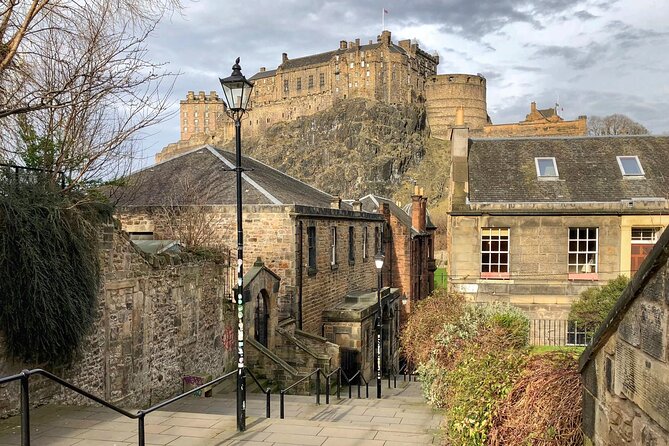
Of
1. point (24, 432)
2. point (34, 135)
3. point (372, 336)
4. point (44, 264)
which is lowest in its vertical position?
point (372, 336)

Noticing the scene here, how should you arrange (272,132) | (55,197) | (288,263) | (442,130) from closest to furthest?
(55,197) → (288,263) → (442,130) → (272,132)

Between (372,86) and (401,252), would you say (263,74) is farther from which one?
(401,252)

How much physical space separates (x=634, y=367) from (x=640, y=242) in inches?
616

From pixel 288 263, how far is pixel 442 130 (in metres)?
85.4

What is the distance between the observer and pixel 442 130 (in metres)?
98.5

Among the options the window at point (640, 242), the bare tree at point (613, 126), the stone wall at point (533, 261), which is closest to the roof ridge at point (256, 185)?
the stone wall at point (533, 261)

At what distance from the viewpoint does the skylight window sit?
19219mm

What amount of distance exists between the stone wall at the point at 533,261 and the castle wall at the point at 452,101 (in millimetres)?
82053

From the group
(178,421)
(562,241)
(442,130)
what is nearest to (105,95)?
(178,421)

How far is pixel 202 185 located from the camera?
19297mm

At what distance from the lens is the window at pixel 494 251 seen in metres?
18.2

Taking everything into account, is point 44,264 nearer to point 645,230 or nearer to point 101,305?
point 101,305

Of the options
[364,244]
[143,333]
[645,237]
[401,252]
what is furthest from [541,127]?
[143,333]

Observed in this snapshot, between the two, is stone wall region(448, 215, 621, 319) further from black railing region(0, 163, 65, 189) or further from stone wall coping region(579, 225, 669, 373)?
stone wall coping region(579, 225, 669, 373)
